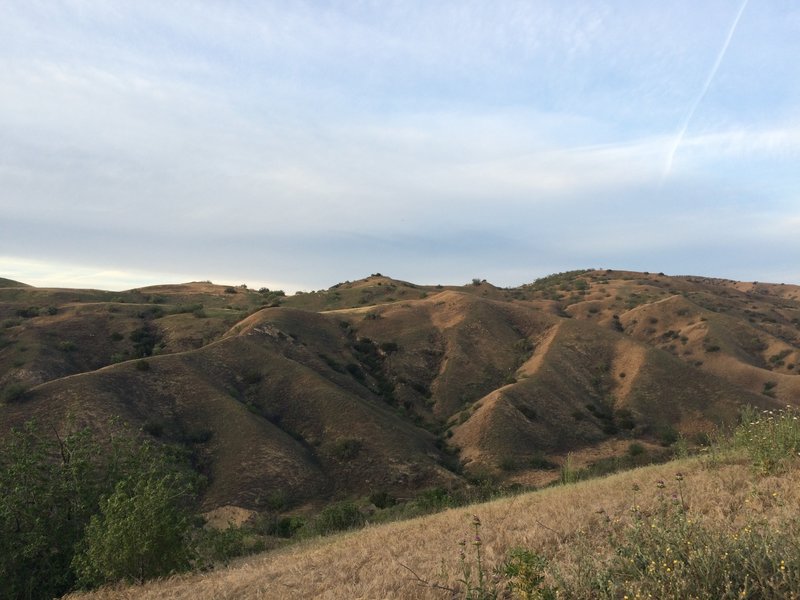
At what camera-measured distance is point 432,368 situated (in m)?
64.0

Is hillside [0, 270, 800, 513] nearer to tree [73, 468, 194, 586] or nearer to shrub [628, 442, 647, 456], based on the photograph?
shrub [628, 442, 647, 456]

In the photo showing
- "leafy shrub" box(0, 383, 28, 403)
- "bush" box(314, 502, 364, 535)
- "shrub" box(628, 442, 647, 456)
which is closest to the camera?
"bush" box(314, 502, 364, 535)

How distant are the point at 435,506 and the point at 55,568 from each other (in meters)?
12.0

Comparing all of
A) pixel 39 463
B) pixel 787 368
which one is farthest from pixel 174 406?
pixel 787 368

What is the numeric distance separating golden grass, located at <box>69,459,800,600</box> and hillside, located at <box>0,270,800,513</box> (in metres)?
25.5

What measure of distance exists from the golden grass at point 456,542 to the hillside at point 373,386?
2554cm

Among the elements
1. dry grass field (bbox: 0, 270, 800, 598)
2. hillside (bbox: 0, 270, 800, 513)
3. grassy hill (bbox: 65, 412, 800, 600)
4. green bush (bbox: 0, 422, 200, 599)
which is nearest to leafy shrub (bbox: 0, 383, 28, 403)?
dry grass field (bbox: 0, 270, 800, 598)

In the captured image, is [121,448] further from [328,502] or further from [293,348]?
[293,348]

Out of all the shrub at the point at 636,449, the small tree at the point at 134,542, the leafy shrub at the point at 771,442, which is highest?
the leafy shrub at the point at 771,442

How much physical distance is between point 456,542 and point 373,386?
160 ft

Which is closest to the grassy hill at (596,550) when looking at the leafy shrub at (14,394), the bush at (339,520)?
the bush at (339,520)

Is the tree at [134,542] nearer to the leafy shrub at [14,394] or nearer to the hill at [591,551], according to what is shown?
the hill at [591,551]

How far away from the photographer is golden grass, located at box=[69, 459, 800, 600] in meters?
8.10

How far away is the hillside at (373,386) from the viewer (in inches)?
1524
